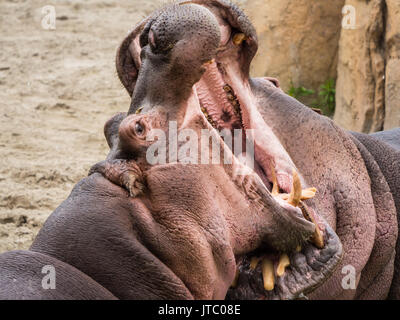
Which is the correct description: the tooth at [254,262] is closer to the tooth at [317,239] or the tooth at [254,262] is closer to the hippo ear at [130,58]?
the tooth at [317,239]

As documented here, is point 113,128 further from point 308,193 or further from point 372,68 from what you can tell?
point 372,68

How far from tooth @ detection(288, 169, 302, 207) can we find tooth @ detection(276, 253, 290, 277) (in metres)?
0.12

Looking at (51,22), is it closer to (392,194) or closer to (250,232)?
(392,194)

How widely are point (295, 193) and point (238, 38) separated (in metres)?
0.44

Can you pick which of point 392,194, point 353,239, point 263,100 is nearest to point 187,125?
point 263,100

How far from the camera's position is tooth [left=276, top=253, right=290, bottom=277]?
1695 mm

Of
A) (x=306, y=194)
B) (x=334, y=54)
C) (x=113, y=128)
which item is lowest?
(x=334, y=54)

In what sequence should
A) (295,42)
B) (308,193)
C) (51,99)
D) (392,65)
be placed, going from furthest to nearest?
(295,42)
(51,99)
(392,65)
(308,193)

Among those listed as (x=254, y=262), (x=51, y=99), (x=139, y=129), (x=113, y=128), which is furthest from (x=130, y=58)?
(x=51, y=99)

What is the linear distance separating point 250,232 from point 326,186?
367mm

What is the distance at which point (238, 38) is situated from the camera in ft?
6.29

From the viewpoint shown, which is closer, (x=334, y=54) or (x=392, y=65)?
(x=392, y=65)

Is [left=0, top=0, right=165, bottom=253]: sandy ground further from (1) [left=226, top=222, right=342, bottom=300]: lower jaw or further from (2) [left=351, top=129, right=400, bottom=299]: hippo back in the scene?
(1) [left=226, top=222, right=342, bottom=300]: lower jaw

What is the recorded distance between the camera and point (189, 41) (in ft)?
5.38
